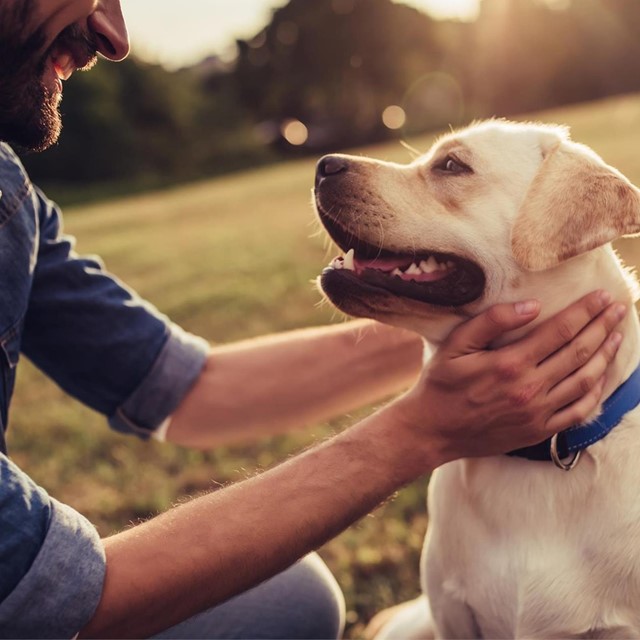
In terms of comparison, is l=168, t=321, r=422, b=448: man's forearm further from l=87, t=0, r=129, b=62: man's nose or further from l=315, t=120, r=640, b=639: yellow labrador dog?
l=87, t=0, r=129, b=62: man's nose

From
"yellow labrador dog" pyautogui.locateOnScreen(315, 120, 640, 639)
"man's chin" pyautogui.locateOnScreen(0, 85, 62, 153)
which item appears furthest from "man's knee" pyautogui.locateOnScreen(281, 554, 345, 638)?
"man's chin" pyautogui.locateOnScreen(0, 85, 62, 153)

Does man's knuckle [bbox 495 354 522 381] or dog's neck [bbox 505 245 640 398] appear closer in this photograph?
man's knuckle [bbox 495 354 522 381]

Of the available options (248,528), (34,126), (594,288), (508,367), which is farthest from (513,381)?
(34,126)

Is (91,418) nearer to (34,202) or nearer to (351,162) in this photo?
(34,202)

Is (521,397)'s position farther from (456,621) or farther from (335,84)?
(335,84)

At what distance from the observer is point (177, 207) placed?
2156 centimetres

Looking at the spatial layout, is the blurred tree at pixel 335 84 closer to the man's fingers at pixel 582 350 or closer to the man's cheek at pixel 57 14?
the man's cheek at pixel 57 14

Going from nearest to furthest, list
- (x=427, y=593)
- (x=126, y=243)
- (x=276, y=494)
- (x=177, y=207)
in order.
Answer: (x=276, y=494) < (x=427, y=593) < (x=126, y=243) < (x=177, y=207)

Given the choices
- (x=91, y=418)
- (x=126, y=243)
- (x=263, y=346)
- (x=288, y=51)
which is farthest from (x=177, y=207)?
(x=288, y=51)

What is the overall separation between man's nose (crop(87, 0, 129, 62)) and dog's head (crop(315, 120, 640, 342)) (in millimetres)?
747

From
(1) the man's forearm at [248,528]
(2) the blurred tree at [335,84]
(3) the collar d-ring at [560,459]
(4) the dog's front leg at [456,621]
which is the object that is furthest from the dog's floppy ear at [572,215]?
(2) the blurred tree at [335,84]

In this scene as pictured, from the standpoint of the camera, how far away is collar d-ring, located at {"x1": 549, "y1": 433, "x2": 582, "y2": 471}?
2270mm

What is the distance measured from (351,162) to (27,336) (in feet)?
4.49

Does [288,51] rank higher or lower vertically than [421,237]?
lower
